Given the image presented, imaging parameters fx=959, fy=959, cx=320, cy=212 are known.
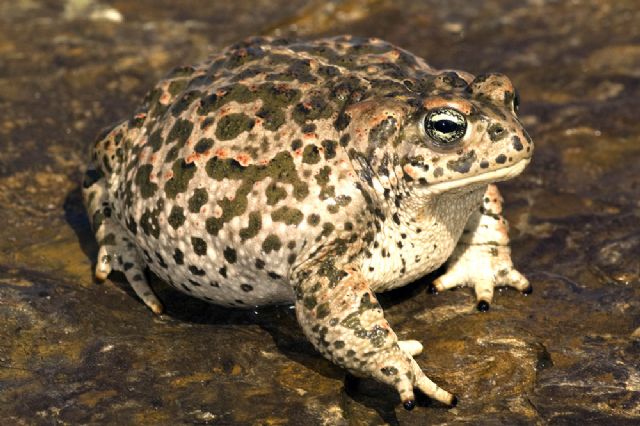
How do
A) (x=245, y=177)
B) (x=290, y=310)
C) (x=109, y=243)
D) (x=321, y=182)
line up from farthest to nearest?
(x=109, y=243)
(x=290, y=310)
(x=245, y=177)
(x=321, y=182)

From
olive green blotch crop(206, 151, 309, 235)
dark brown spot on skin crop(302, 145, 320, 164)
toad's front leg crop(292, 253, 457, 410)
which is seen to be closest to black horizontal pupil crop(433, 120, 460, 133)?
dark brown spot on skin crop(302, 145, 320, 164)

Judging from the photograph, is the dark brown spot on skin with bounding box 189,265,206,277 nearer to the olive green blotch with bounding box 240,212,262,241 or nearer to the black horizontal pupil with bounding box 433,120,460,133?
the olive green blotch with bounding box 240,212,262,241

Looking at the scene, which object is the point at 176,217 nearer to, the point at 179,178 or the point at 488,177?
the point at 179,178

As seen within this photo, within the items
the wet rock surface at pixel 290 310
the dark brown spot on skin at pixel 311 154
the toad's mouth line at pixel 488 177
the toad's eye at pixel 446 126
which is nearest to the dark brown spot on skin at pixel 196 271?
the wet rock surface at pixel 290 310

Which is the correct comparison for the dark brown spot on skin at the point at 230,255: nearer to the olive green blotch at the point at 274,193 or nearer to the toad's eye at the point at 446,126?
the olive green blotch at the point at 274,193

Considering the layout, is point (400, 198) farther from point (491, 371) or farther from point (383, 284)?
point (491, 371)

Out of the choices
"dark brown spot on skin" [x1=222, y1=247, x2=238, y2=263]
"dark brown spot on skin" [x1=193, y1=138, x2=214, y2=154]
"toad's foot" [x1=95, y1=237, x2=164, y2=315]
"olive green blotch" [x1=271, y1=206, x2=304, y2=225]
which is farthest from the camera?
"toad's foot" [x1=95, y1=237, x2=164, y2=315]

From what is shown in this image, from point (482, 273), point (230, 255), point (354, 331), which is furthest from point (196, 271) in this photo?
point (482, 273)
